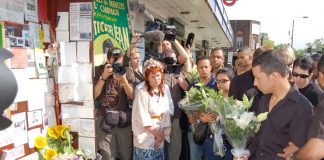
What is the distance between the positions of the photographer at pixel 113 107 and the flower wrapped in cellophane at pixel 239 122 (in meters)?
1.31

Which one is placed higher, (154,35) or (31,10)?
(31,10)

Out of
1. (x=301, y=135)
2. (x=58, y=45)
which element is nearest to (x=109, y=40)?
(x=58, y=45)

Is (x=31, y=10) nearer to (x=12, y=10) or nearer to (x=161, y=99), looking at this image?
(x=12, y=10)

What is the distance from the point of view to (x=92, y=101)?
3.23 metres

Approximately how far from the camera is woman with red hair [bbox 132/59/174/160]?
3.43 meters

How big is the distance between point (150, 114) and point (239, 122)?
1.33m

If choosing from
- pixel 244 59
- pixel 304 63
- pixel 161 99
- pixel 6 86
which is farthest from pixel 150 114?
pixel 6 86

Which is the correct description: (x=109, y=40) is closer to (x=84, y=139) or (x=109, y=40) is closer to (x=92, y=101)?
(x=92, y=101)

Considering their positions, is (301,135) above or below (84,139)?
above

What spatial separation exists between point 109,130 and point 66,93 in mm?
646

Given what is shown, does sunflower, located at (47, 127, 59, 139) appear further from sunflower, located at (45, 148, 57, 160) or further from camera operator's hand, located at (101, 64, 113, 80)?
camera operator's hand, located at (101, 64, 113, 80)

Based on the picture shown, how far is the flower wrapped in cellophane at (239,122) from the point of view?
7.63 ft

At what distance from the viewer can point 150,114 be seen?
347 cm

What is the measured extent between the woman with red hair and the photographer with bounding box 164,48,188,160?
0.23 meters
